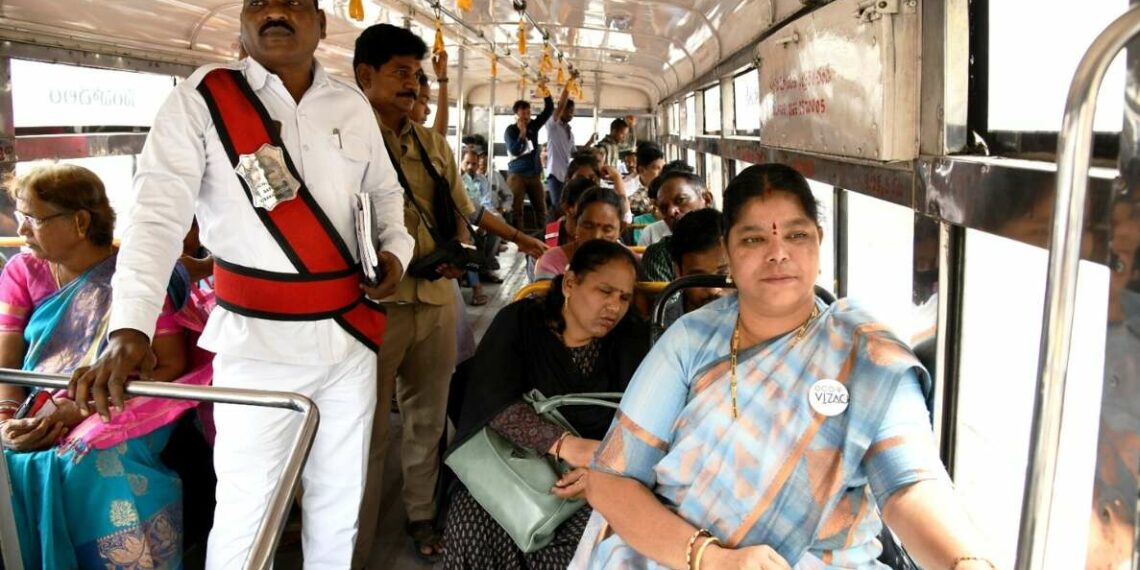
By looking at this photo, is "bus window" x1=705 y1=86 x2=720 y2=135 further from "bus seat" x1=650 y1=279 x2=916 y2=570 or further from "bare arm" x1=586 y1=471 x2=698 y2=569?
"bare arm" x1=586 y1=471 x2=698 y2=569

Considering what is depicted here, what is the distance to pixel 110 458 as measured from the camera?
8.20ft

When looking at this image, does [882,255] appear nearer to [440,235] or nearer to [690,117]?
[440,235]

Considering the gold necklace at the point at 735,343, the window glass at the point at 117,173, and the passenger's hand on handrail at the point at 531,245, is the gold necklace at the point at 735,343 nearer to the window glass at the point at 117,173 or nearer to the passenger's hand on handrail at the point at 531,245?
the passenger's hand on handrail at the point at 531,245

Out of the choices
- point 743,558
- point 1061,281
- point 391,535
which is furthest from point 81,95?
point 1061,281

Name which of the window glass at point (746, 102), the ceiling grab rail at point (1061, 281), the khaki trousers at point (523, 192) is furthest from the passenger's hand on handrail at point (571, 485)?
the khaki trousers at point (523, 192)

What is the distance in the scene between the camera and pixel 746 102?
221 inches

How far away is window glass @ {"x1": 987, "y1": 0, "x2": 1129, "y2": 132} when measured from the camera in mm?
1495

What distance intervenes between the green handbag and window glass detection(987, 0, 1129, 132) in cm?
117

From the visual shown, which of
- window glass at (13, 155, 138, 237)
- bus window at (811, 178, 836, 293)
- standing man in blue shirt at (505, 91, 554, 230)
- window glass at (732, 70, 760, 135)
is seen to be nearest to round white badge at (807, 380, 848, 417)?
bus window at (811, 178, 836, 293)

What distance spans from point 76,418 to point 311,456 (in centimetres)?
81

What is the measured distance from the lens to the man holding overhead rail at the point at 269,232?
199 cm

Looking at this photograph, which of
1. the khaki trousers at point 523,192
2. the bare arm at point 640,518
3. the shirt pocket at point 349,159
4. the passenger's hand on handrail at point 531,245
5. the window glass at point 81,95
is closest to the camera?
the bare arm at point 640,518

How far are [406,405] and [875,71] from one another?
2.02 meters

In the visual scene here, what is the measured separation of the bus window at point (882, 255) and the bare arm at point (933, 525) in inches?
28.7
